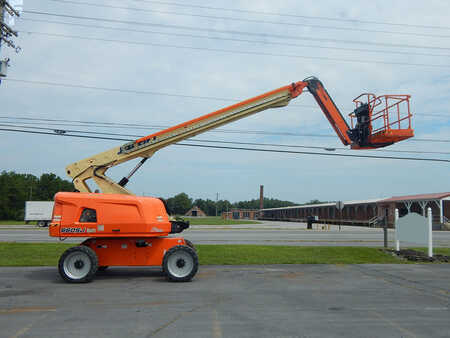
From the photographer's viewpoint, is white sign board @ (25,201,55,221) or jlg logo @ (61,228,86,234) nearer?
jlg logo @ (61,228,86,234)

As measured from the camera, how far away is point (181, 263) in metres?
10.2

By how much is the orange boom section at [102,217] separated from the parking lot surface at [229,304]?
4.46 feet

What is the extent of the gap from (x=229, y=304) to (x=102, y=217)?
4212 mm

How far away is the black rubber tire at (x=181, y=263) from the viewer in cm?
1007

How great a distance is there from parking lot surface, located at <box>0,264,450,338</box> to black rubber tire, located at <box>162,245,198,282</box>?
0.92ft

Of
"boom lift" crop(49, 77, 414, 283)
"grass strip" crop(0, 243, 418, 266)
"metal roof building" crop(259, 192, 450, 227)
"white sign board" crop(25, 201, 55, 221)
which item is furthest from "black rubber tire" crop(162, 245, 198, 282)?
"white sign board" crop(25, 201, 55, 221)

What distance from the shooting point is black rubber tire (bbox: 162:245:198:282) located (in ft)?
33.0

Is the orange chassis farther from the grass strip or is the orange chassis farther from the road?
the road

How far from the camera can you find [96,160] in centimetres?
1117

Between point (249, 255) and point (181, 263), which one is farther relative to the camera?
point (249, 255)

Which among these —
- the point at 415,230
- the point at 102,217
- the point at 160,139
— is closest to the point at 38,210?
the point at 160,139

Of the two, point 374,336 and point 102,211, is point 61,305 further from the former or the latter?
point 374,336

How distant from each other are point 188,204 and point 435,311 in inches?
4649

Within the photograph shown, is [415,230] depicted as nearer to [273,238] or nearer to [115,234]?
[273,238]
